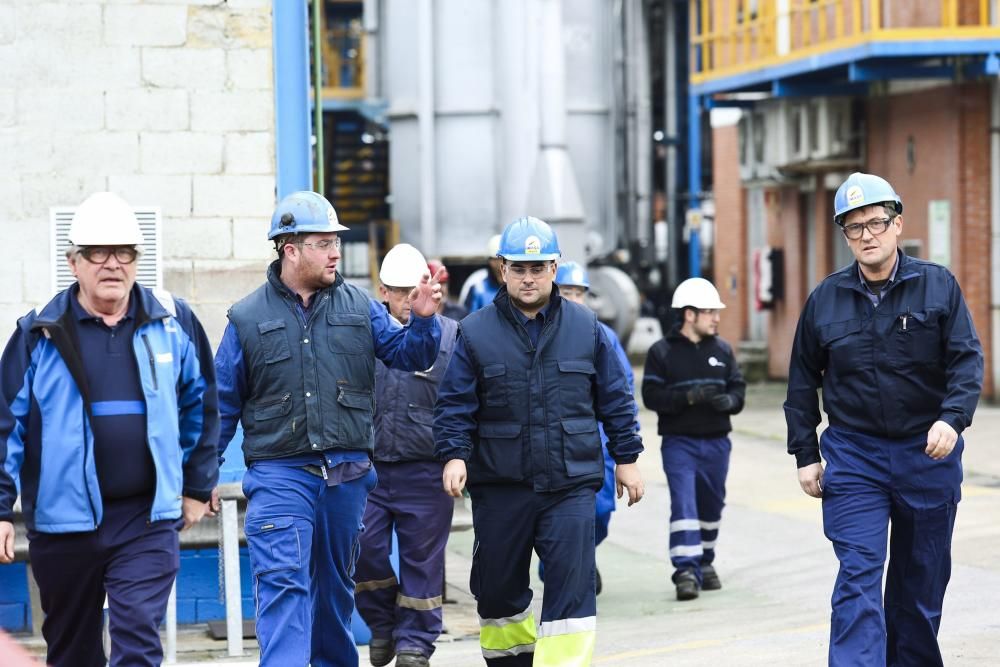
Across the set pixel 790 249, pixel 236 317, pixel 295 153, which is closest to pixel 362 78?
pixel 790 249

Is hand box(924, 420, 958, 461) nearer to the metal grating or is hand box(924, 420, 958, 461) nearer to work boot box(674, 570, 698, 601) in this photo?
work boot box(674, 570, 698, 601)

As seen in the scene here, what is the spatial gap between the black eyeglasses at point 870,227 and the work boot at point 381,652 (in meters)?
3.19

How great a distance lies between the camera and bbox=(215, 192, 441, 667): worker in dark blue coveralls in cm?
712

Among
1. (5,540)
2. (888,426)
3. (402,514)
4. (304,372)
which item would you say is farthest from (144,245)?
(888,426)

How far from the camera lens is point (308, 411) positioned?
722 cm

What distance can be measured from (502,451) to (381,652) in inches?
78.2

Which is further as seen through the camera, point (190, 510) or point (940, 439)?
point (940, 439)

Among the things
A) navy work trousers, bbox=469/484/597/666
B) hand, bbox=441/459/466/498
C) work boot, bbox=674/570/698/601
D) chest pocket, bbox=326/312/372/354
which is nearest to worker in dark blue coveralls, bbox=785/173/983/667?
navy work trousers, bbox=469/484/597/666

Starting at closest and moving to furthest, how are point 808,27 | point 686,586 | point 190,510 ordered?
1. point 190,510
2. point 686,586
3. point 808,27

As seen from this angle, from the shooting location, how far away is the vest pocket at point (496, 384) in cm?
738

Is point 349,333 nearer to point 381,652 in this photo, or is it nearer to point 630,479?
point 630,479

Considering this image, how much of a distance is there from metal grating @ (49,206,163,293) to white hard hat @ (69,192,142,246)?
3.05m

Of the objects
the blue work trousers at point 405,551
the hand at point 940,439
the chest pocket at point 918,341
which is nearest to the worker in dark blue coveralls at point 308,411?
the blue work trousers at point 405,551

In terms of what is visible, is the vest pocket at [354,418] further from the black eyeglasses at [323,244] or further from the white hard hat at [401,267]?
the white hard hat at [401,267]
